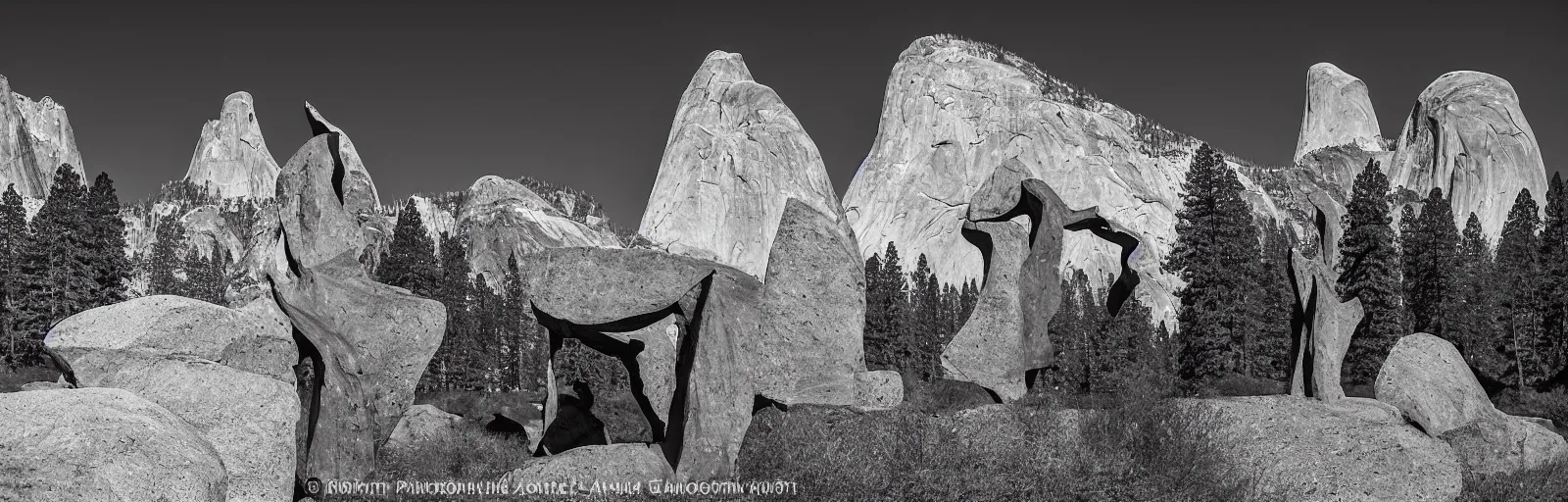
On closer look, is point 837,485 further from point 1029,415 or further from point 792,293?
point 1029,415

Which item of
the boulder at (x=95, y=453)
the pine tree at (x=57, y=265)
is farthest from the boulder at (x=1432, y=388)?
the pine tree at (x=57, y=265)

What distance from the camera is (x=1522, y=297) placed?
151ft

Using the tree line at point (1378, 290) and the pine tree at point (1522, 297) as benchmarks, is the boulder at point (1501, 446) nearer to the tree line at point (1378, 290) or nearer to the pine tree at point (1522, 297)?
the tree line at point (1378, 290)

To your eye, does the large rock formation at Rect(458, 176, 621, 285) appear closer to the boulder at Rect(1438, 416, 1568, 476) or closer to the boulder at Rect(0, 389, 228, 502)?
the boulder at Rect(1438, 416, 1568, 476)

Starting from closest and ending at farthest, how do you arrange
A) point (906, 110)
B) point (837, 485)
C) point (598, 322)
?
point (837, 485), point (598, 322), point (906, 110)

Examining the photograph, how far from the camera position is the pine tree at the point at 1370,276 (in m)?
35.8

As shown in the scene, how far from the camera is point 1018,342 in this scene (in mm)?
16234

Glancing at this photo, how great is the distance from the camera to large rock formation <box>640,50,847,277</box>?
146500mm

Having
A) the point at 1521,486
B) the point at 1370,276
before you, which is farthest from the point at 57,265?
the point at 1370,276

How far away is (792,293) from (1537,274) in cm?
4735

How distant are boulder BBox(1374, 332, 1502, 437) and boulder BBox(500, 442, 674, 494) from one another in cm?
1039

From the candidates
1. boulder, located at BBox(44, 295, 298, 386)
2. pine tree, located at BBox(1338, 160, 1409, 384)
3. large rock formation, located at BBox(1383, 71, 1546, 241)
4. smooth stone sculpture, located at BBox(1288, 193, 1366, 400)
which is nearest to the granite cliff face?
large rock formation, located at BBox(1383, 71, 1546, 241)

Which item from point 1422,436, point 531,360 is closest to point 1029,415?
point 1422,436

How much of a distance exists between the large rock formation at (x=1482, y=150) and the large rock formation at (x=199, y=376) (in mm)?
158533
